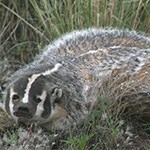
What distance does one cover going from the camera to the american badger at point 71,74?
167 inches

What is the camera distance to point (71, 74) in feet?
15.3

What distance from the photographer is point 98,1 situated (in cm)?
552

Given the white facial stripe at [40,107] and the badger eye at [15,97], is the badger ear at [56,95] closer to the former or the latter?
the white facial stripe at [40,107]

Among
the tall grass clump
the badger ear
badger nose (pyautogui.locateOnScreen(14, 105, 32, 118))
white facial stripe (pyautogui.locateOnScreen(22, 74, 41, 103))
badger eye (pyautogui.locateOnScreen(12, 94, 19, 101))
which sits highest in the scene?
white facial stripe (pyautogui.locateOnScreen(22, 74, 41, 103))

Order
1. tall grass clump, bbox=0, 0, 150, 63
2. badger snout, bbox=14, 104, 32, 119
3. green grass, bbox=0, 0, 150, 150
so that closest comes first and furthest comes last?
badger snout, bbox=14, 104, 32, 119 < green grass, bbox=0, 0, 150, 150 < tall grass clump, bbox=0, 0, 150, 63

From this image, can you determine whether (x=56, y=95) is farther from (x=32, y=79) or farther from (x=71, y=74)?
(x=71, y=74)

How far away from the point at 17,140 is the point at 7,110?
251 millimetres

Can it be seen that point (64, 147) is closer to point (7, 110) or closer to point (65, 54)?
point (7, 110)

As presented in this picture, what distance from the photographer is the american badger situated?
425cm

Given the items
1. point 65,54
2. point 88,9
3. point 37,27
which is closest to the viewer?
point 65,54

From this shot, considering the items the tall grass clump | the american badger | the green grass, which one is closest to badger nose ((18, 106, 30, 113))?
the american badger

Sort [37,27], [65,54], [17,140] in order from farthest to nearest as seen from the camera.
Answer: [37,27], [65,54], [17,140]

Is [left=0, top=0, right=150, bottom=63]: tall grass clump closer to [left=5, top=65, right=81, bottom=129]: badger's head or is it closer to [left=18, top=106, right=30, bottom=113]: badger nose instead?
[left=5, top=65, right=81, bottom=129]: badger's head

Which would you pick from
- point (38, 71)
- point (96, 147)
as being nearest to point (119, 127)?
point (96, 147)
